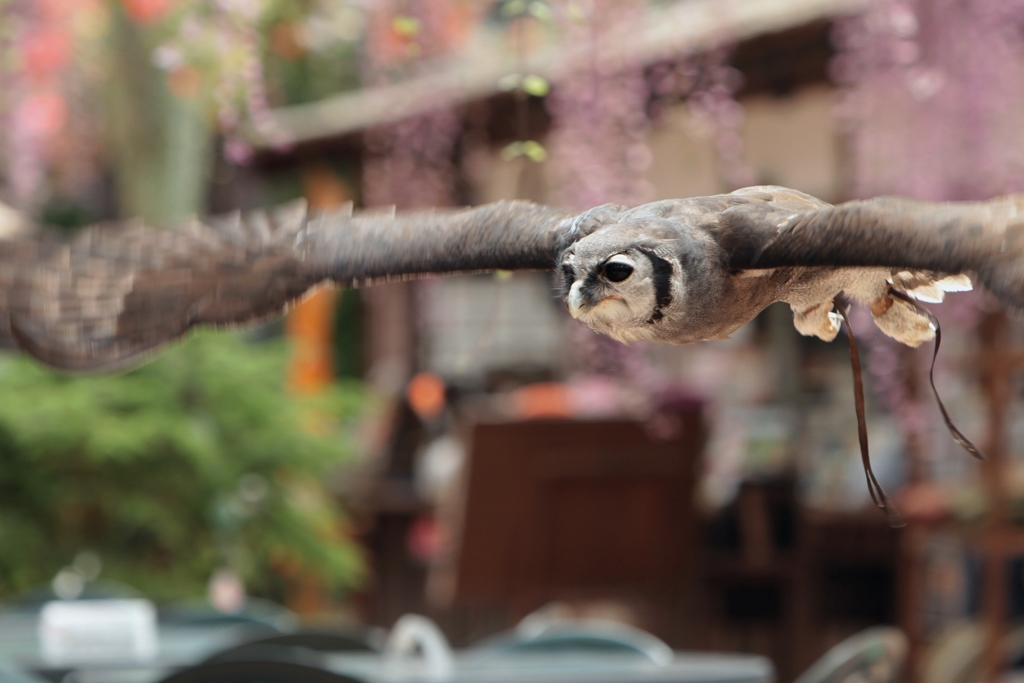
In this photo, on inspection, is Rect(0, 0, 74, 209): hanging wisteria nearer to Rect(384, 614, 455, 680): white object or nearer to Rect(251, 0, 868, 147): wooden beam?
Rect(251, 0, 868, 147): wooden beam

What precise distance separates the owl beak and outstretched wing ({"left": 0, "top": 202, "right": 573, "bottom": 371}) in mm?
500

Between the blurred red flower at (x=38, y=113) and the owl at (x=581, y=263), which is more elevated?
the blurred red flower at (x=38, y=113)

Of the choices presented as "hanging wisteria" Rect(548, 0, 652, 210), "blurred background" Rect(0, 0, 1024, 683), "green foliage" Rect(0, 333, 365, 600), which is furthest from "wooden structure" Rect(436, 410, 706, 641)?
"hanging wisteria" Rect(548, 0, 652, 210)

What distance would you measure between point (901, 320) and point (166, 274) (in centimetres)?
116

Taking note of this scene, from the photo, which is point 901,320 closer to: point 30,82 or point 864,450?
point 864,450

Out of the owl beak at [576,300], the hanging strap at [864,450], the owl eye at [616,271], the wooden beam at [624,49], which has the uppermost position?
the wooden beam at [624,49]

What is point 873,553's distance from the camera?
550 cm

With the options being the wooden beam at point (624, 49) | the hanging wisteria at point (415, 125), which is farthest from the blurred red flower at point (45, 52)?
the hanging wisteria at point (415, 125)

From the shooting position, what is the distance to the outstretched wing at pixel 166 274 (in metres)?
2.00

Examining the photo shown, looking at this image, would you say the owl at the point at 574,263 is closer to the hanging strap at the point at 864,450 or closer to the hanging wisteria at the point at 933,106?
the hanging strap at the point at 864,450

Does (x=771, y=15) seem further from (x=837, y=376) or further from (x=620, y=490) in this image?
(x=837, y=376)

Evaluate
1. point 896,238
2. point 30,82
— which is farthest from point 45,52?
point 896,238

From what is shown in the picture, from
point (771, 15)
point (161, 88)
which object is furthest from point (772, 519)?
point (161, 88)

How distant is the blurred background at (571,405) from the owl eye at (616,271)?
5.25 feet
